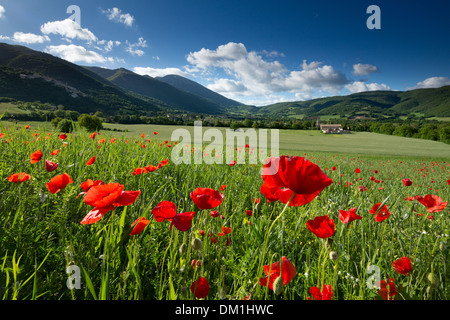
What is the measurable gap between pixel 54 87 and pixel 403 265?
6509 inches

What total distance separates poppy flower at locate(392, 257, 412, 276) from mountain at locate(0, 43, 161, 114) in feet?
376

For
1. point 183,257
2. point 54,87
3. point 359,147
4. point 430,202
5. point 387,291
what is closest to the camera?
point 387,291

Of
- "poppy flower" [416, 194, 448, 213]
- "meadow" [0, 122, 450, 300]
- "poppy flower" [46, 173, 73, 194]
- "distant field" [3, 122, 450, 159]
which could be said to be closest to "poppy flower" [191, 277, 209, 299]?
"meadow" [0, 122, 450, 300]

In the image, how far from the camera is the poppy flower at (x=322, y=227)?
84cm

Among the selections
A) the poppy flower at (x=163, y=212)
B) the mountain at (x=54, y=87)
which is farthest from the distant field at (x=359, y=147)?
the mountain at (x=54, y=87)

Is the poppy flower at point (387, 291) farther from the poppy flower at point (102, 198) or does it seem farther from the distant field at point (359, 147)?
the distant field at point (359, 147)

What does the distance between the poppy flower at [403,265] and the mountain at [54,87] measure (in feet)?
376

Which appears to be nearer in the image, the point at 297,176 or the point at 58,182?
the point at 297,176

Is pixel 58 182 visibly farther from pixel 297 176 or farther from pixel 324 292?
pixel 324 292

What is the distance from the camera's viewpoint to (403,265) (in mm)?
904

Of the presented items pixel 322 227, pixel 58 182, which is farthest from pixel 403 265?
pixel 58 182

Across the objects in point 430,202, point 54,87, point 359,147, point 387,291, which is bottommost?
point 387,291
